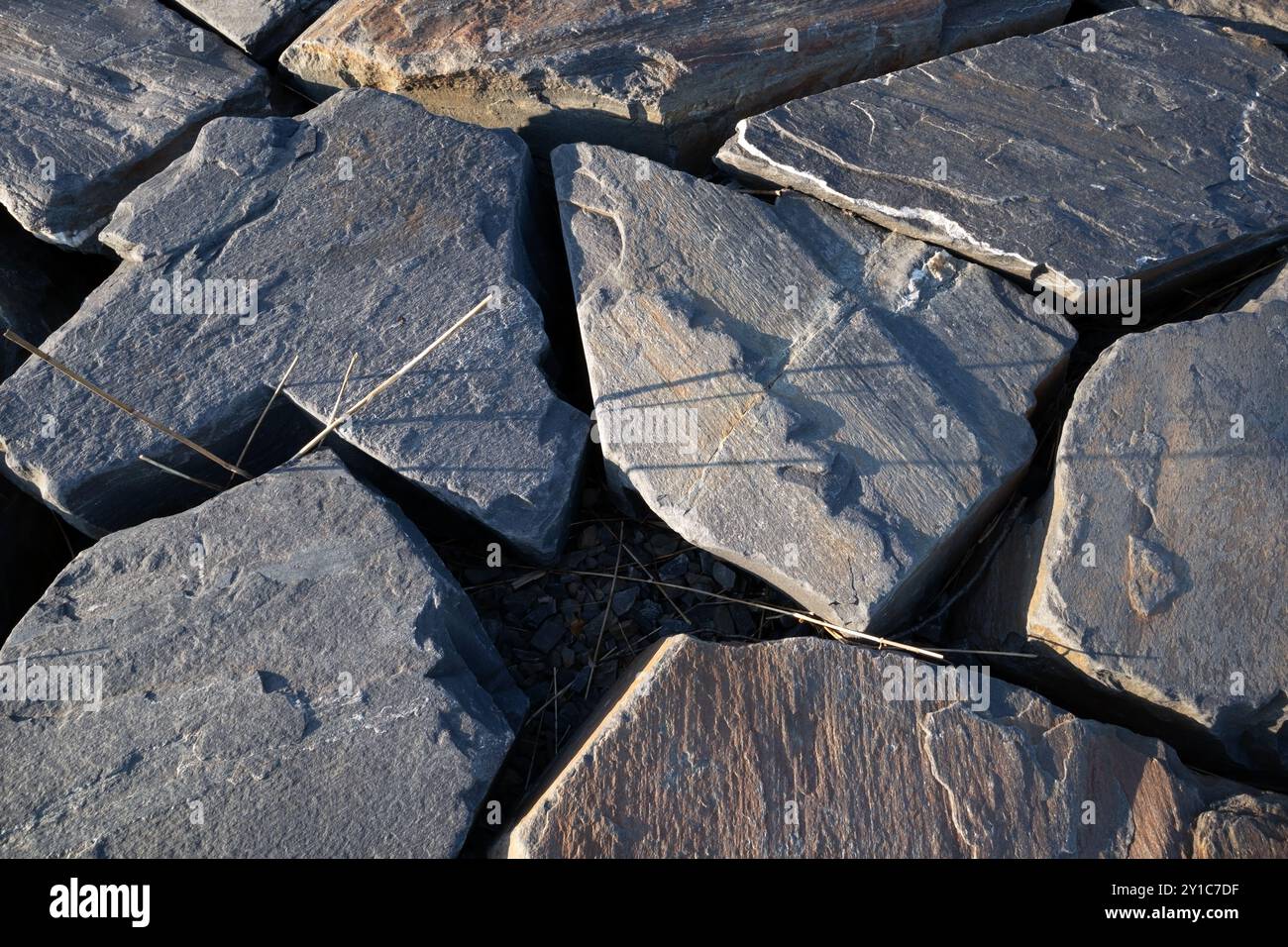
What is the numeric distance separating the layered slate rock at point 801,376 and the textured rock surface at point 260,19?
45.6 inches

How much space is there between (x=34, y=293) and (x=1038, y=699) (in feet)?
9.60

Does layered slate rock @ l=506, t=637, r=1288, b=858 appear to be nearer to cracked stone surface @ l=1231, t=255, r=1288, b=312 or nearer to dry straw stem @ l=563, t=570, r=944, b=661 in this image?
dry straw stem @ l=563, t=570, r=944, b=661

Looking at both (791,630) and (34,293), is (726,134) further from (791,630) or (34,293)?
(34,293)

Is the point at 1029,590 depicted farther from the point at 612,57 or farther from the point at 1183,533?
the point at 612,57

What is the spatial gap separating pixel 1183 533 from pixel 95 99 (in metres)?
3.19

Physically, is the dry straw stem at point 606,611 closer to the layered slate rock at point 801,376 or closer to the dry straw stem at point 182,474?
the layered slate rock at point 801,376

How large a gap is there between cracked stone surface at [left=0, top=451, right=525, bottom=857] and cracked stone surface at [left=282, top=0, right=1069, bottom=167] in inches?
50.8

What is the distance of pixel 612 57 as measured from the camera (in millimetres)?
2996

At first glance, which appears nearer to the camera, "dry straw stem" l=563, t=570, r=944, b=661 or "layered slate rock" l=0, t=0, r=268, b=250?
"dry straw stem" l=563, t=570, r=944, b=661

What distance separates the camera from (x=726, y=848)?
2.11 metres

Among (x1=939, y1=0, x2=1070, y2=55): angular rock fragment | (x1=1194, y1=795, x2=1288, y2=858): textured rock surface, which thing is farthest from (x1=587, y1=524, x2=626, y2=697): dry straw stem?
(x1=939, y1=0, x2=1070, y2=55): angular rock fragment

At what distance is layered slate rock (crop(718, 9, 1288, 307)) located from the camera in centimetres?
274

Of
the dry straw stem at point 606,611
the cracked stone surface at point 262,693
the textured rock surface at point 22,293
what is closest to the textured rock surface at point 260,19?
the textured rock surface at point 22,293

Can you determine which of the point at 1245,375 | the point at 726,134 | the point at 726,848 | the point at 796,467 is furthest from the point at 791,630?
the point at 726,134
